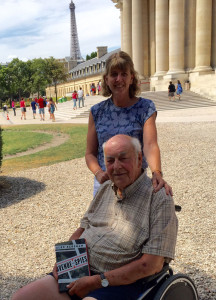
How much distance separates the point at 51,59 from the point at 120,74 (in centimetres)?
6673

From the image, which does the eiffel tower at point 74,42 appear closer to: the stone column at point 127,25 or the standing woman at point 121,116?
the stone column at point 127,25

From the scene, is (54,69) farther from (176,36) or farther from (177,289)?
(177,289)

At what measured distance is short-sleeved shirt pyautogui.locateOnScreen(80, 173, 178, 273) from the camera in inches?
86.9

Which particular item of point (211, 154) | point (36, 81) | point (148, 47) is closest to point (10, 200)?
point (211, 154)

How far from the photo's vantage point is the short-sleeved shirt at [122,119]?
2799 millimetres

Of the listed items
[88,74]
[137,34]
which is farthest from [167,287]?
[88,74]

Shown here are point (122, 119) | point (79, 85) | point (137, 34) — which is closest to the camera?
point (122, 119)

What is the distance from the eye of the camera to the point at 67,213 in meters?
5.84

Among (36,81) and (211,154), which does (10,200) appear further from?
(36,81)

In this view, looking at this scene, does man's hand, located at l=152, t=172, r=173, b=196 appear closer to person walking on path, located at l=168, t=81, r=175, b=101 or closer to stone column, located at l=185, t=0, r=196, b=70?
person walking on path, located at l=168, t=81, r=175, b=101

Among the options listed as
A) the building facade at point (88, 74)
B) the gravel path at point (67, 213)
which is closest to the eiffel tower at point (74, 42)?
the building facade at point (88, 74)

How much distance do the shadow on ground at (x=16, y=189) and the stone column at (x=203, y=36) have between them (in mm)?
26594

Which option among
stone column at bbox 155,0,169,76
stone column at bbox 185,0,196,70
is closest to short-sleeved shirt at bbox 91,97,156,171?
stone column at bbox 185,0,196,70

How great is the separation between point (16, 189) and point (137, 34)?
3423 centimetres
